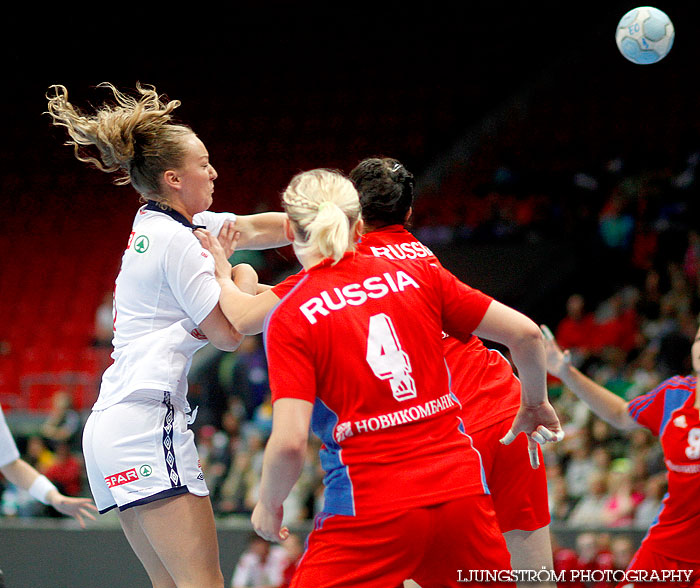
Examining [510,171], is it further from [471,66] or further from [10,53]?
[10,53]

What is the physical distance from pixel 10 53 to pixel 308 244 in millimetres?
15491

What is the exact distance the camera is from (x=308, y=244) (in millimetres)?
2670

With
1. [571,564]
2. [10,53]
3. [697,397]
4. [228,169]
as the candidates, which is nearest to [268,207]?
[228,169]

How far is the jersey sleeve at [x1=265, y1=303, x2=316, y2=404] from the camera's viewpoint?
251 centimetres

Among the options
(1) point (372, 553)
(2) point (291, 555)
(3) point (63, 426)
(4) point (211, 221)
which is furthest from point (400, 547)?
(3) point (63, 426)

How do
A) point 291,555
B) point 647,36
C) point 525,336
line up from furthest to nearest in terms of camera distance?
point 291,555
point 647,36
point 525,336

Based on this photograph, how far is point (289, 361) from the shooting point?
2.53m

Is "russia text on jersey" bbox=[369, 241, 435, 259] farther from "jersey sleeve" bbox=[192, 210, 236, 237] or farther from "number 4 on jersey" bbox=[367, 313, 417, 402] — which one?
"jersey sleeve" bbox=[192, 210, 236, 237]

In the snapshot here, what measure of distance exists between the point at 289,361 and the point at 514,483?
1387 mm

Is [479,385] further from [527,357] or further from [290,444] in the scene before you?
[290,444]

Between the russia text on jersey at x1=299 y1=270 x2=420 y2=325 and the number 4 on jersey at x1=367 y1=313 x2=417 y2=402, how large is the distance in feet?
0.24

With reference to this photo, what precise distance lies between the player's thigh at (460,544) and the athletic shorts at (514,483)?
0.87 meters

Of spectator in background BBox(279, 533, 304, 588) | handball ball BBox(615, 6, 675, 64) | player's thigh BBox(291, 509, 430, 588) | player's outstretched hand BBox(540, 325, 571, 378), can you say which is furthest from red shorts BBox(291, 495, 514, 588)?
spectator in background BBox(279, 533, 304, 588)

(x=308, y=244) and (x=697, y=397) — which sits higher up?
(x=308, y=244)
